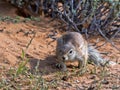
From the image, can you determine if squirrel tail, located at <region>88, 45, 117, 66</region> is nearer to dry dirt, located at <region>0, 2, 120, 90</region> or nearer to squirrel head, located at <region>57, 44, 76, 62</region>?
dry dirt, located at <region>0, 2, 120, 90</region>

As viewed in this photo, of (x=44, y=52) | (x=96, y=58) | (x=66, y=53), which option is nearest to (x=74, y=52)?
(x=66, y=53)

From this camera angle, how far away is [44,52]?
6.76 metres

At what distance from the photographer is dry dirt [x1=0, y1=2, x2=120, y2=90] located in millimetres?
5762

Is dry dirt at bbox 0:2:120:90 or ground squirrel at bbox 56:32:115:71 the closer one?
dry dirt at bbox 0:2:120:90

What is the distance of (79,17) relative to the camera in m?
7.77

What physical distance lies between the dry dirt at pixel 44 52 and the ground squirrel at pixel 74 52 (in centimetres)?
14

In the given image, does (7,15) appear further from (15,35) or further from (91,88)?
(91,88)

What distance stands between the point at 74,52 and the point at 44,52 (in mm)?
716

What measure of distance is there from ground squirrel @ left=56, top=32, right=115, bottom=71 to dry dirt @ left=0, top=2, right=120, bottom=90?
0.14 meters

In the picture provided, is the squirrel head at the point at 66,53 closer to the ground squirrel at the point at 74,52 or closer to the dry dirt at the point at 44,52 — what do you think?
the ground squirrel at the point at 74,52

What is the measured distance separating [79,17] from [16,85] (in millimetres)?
2719

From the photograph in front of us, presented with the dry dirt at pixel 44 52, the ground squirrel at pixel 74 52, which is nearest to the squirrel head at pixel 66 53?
the ground squirrel at pixel 74 52

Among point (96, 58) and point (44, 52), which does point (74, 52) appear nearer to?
point (96, 58)

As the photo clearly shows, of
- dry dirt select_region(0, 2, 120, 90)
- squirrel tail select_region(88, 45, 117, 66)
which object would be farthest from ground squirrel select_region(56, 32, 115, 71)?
dry dirt select_region(0, 2, 120, 90)
